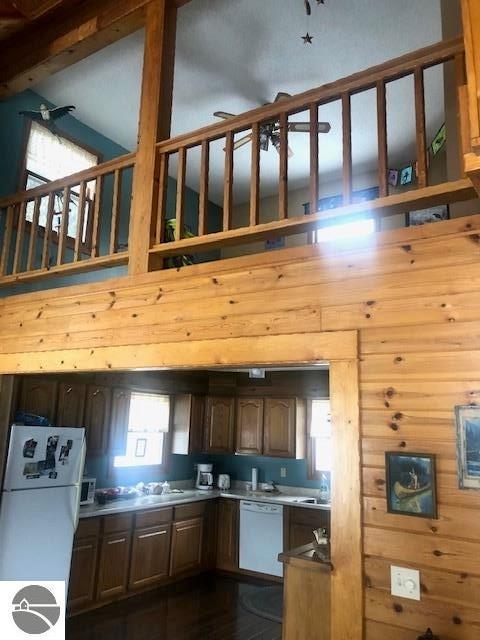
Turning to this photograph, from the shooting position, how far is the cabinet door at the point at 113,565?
4.80 m

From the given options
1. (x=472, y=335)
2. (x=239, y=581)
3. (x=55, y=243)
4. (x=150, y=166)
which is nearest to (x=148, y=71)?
(x=150, y=166)

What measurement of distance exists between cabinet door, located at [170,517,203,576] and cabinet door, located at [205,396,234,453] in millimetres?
985

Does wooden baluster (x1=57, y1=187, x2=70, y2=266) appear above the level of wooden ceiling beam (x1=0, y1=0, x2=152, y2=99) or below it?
below

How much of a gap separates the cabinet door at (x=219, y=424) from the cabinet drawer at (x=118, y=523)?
1.78 m

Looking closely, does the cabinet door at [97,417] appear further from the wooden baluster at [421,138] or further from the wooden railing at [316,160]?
the wooden baluster at [421,138]

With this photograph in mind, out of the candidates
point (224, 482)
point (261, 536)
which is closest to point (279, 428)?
point (224, 482)

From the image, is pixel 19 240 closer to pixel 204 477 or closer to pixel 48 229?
pixel 48 229

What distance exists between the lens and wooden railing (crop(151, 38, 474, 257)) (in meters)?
2.30

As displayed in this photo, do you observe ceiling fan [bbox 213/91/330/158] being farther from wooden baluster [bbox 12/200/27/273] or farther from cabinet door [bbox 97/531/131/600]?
cabinet door [bbox 97/531/131/600]

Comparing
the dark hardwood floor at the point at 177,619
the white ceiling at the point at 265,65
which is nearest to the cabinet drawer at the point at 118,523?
the dark hardwood floor at the point at 177,619

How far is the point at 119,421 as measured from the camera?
5.55 m

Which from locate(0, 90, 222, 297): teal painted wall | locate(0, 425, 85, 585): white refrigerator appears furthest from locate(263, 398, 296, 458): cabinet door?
locate(0, 425, 85, 585): white refrigerator

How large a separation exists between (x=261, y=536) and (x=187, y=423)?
166 centimetres

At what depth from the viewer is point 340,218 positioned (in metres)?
2.49
